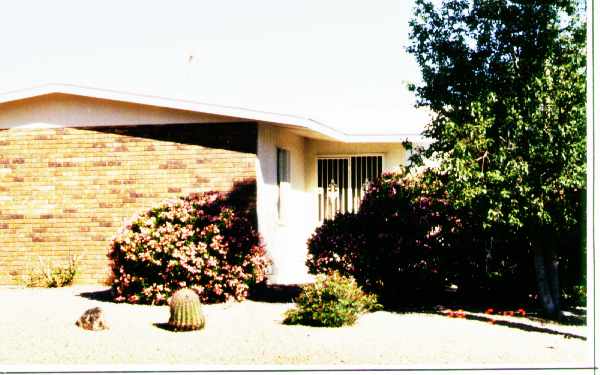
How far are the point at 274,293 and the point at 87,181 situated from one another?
4220mm

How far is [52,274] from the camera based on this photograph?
13695 mm

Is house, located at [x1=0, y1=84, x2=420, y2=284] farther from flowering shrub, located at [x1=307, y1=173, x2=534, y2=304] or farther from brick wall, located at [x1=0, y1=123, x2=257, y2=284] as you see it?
flowering shrub, located at [x1=307, y1=173, x2=534, y2=304]

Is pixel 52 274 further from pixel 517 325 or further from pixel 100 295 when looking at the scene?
pixel 517 325

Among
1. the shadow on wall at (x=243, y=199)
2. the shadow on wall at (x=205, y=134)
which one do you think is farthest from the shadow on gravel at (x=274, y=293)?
the shadow on wall at (x=205, y=134)

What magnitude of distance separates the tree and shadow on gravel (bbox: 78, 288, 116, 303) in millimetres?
5663

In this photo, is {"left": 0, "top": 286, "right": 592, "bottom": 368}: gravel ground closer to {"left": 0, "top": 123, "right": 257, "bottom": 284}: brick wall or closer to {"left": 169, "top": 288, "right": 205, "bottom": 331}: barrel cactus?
{"left": 169, "top": 288, "right": 205, "bottom": 331}: barrel cactus

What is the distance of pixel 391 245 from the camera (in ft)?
38.6

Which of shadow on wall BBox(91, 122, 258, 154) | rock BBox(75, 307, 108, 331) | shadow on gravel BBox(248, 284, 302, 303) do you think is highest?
shadow on wall BBox(91, 122, 258, 154)

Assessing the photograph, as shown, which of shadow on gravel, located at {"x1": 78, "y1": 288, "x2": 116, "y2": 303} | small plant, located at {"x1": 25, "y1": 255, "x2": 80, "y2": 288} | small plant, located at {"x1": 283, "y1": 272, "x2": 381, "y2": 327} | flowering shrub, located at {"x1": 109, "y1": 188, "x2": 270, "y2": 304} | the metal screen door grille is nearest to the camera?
small plant, located at {"x1": 283, "y1": 272, "x2": 381, "y2": 327}

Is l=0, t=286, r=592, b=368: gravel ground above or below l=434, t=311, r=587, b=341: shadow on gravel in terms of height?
above

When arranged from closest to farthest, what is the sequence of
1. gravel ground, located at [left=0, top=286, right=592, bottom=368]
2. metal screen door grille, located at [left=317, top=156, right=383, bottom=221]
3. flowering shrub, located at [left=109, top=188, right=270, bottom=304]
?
gravel ground, located at [left=0, top=286, right=592, bottom=368]
flowering shrub, located at [left=109, top=188, right=270, bottom=304]
metal screen door grille, located at [left=317, top=156, right=383, bottom=221]

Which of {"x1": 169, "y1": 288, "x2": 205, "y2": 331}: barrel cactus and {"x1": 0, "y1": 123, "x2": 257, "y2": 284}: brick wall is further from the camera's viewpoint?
{"x1": 0, "y1": 123, "x2": 257, "y2": 284}: brick wall

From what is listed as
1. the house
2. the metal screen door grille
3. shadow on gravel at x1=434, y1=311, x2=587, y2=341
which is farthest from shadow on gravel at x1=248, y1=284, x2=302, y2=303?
the metal screen door grille

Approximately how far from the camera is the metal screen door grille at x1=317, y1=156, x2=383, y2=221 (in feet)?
53.2
